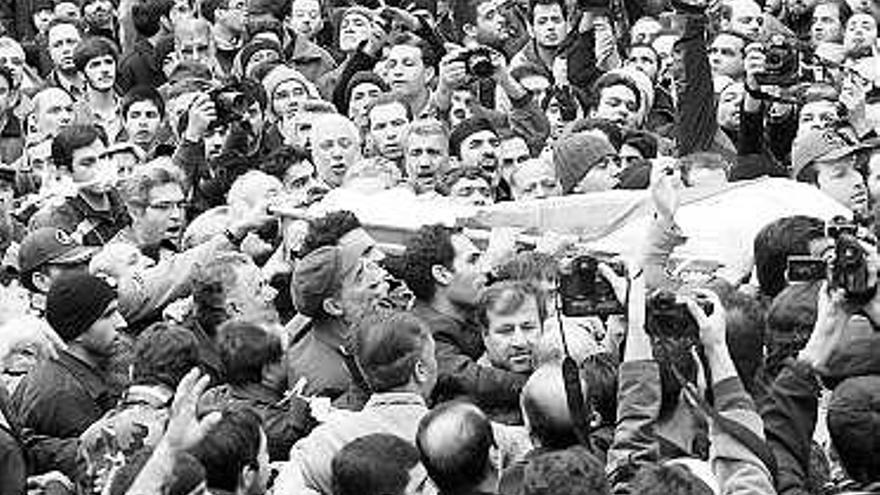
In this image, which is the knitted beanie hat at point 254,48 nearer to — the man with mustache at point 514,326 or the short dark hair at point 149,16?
the short dark hair at point 149,16

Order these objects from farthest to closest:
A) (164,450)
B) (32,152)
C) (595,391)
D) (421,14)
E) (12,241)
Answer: (421,14), (32,152), (12,241), (595,391), (164,450)

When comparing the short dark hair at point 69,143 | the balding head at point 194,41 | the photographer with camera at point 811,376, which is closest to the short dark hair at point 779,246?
the photographer with camera at point 811,376

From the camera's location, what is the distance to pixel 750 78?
1108cm

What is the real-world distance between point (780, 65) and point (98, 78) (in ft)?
19.4

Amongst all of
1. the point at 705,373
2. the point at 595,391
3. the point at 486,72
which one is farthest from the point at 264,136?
the point at 705,373

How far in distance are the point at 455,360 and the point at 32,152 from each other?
607cm

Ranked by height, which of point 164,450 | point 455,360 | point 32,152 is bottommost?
point 32,152

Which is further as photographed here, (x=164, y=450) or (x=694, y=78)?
(x=694, y=78)

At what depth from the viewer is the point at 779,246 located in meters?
8.62

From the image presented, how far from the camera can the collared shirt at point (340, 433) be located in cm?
742

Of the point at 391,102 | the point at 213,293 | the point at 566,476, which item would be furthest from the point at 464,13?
the point at 566,476

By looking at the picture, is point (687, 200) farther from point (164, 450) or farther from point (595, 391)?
point (164, 450)

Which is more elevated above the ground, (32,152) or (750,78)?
(750,78)

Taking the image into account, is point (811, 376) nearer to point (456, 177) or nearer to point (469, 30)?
point (456, 177)
